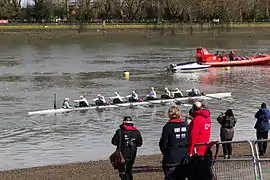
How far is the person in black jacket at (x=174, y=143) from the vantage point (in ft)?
29.6

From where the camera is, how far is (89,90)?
35.2 meters

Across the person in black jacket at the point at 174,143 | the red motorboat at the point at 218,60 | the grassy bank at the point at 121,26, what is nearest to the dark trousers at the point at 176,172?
the person in black jacket at the point at 174,143

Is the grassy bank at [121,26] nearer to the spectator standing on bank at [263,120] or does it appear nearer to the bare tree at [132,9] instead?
the bare tree at [132,9]

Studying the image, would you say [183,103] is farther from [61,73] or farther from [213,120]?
[61,73]

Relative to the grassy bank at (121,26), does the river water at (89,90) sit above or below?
below

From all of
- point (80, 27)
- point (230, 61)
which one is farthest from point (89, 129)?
point (80, 27)

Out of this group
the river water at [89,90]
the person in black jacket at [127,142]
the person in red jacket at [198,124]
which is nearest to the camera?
the person in black jacket at [127,142]

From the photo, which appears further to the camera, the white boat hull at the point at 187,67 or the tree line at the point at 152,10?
the tree line at the point at 152,10

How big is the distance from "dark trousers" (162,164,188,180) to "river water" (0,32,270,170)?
25.8 ft

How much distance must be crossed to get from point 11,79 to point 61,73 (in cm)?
487

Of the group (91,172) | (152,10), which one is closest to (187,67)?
(91,172)

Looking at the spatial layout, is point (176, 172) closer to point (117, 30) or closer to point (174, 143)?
point (174, 143)

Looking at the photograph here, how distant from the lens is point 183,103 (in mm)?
29219

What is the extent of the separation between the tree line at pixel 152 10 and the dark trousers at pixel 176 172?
93751 millimetres
